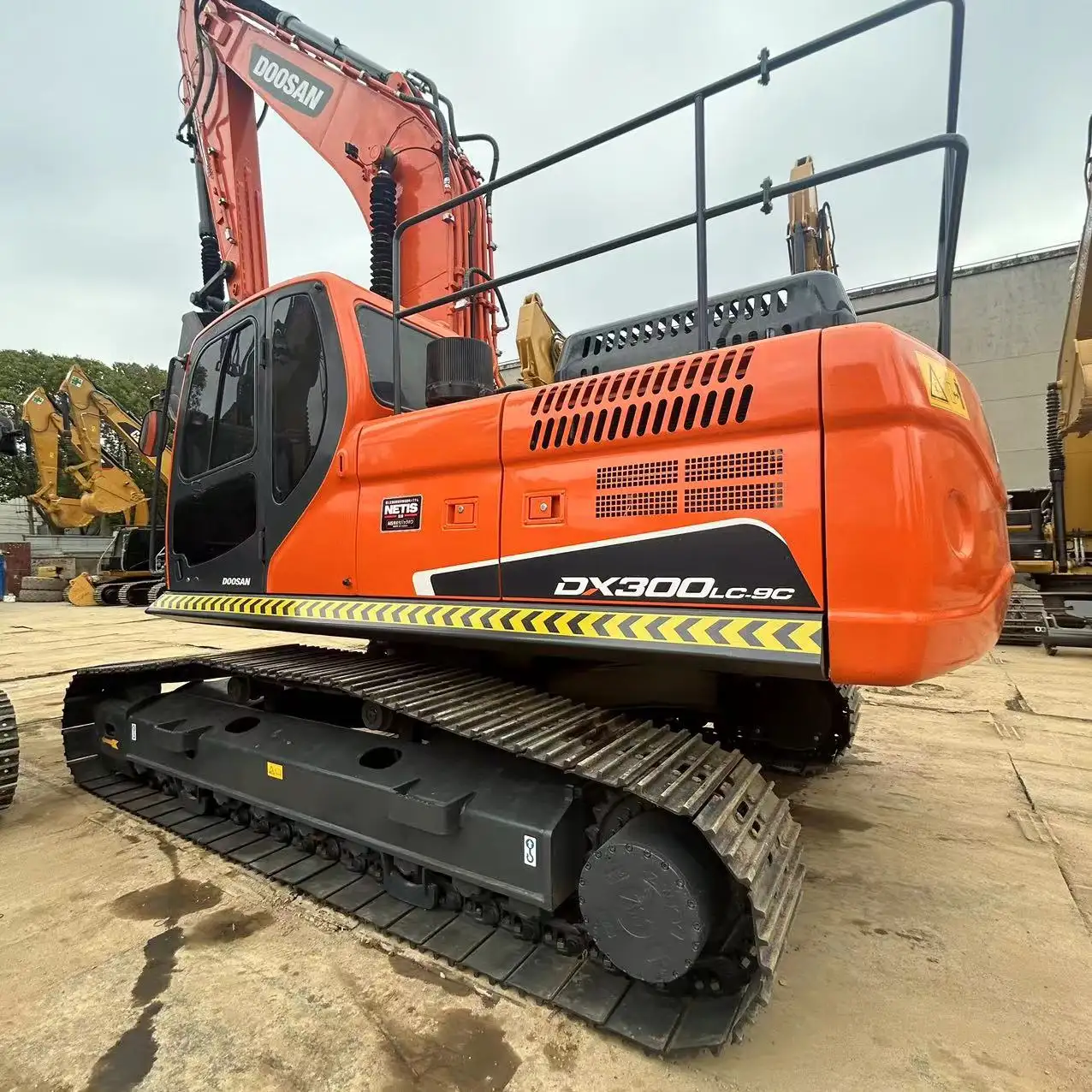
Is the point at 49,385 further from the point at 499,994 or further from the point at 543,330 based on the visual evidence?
the point at 499,994

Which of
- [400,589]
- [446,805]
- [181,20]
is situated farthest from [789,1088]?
[181,20]

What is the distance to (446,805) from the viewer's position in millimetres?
2492

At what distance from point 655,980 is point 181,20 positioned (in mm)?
8291

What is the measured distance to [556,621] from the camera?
2330 millimetres

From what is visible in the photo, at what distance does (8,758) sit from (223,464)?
1.91 meters

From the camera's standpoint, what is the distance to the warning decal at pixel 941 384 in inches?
75.4

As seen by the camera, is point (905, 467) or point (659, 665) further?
point (659, 665)

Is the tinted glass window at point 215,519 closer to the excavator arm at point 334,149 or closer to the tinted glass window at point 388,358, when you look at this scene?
the tinted glass window at point 388,358

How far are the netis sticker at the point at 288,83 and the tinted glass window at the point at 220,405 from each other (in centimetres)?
239

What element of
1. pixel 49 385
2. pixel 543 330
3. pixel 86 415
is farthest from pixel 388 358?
pixel 49 385

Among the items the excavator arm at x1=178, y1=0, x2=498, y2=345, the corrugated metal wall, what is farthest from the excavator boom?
the corrugated metal wall

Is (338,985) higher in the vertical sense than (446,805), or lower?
lower

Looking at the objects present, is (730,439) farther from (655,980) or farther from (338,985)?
(338,985)

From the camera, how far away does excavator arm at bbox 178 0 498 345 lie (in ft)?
15.1
